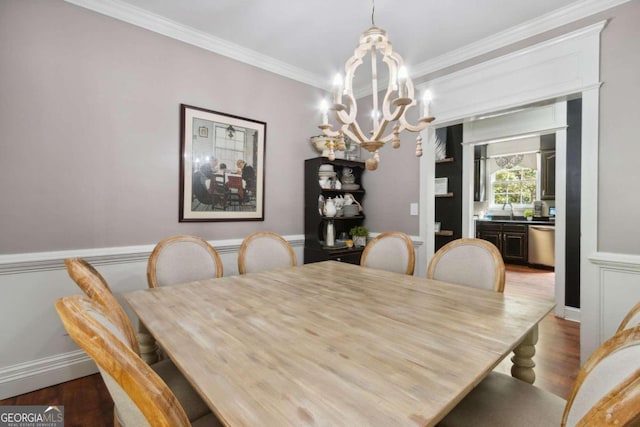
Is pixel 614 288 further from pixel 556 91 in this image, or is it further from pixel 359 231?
pixel 359 231

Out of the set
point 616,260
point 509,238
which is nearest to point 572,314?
point 616,260

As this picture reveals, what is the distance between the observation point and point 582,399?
621 millimetres

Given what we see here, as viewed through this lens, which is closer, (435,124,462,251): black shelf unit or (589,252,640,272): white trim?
(589,252,640,272): white trim

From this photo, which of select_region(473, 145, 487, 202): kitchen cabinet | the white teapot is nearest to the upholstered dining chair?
the white teapot

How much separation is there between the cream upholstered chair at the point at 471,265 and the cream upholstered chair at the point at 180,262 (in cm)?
145

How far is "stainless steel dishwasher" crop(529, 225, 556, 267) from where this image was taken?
5.46 meters

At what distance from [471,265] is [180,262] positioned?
1780 millimetres

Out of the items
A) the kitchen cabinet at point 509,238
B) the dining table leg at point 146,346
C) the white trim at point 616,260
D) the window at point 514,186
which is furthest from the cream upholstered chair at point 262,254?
the window at point 514,186

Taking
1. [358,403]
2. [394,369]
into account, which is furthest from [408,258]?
[358,403]

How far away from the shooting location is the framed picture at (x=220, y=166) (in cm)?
253

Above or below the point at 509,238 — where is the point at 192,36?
above

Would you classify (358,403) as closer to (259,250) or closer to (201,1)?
(259,250)

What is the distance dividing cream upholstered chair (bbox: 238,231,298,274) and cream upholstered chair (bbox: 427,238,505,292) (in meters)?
1.07

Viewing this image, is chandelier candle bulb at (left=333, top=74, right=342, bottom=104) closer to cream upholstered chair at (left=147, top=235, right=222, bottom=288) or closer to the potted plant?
cream upholstered chair at (left=147, top=235, right=222, bottom=288)
